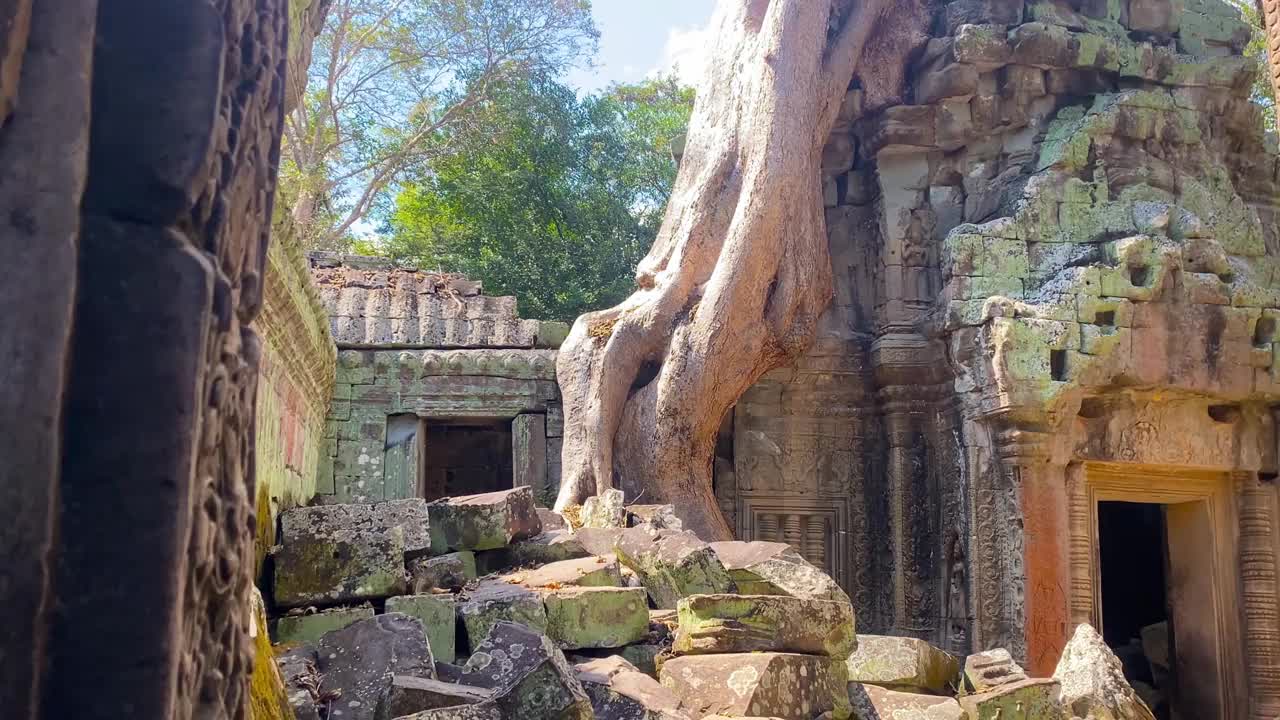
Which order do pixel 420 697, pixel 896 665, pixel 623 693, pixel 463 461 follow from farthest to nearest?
pixel 463 461
pixel 896 665
pixel 623 693
pixel 420 697

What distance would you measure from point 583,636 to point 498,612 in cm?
38

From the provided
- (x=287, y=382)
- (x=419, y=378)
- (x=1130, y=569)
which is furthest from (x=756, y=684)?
(x=1130, y=569)

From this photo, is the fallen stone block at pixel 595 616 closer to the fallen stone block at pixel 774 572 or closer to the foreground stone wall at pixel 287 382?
the fallen stone block at pixel 774 572

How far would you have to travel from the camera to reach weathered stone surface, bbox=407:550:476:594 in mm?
4938

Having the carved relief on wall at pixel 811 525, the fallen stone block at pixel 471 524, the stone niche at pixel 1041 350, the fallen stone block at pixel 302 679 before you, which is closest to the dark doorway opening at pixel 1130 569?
the stone niche at pixel 1041 350

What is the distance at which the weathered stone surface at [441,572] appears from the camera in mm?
4938

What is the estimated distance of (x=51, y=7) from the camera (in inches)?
54.6

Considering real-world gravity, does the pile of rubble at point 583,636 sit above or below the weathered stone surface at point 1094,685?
above

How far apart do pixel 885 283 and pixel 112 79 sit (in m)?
8.36

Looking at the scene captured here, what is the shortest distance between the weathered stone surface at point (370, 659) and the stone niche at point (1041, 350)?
527cm

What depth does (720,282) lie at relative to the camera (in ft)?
→ 27.2

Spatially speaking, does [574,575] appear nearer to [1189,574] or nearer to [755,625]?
[755,625]

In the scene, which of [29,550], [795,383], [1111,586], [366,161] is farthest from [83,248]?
[366,161]

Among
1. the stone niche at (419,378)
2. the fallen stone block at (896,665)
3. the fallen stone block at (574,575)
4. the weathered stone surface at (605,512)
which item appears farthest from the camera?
the stone niche at (419,378)
